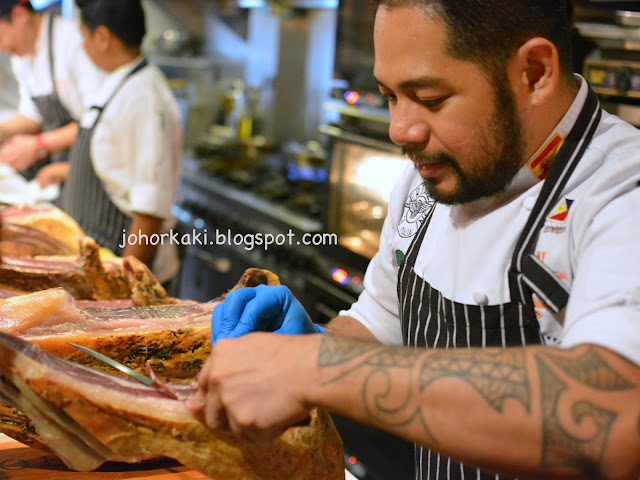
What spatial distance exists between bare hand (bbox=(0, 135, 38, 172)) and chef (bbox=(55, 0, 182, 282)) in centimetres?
77

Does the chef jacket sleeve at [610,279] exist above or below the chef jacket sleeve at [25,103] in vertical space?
above

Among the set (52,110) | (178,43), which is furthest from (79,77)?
(178,43)

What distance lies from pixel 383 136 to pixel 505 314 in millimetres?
2306

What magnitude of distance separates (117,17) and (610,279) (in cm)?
279

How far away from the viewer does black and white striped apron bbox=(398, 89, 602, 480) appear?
4.15ft

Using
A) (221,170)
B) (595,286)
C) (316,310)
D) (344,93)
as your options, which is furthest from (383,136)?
(595,286)

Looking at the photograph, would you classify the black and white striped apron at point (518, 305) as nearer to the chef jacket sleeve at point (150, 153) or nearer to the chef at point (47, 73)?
the chef jacket sleeve at point (150, 153)

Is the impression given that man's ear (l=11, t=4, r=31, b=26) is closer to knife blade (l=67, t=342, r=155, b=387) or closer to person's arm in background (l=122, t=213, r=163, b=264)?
person's arm in background (l=122, t=213, r=163, b=264)

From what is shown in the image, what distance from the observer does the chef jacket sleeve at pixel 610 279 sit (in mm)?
934

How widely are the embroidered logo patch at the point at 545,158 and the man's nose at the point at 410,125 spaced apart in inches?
9.1

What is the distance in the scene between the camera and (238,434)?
3.35 ft

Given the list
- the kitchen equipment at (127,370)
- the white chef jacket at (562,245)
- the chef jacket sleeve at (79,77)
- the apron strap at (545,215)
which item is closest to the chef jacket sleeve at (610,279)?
the white chef jacket at (562,245)

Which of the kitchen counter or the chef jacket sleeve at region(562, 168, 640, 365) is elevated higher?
the chef jacket sleeve at region(562, 168, 640, 365)

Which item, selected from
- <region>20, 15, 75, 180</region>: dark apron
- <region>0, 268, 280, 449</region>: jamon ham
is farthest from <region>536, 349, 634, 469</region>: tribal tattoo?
<region>20, 15, 75, 180</region>: dark apron
